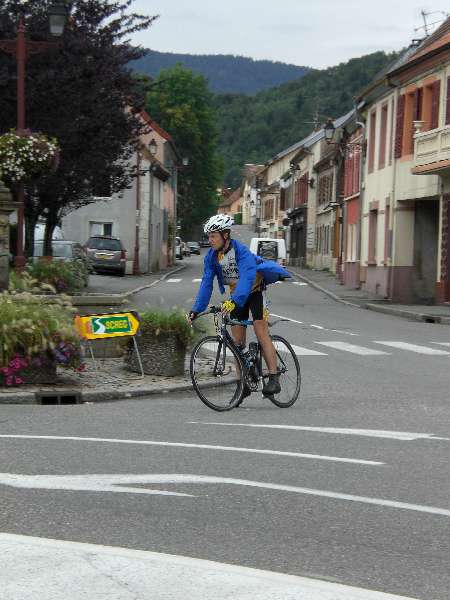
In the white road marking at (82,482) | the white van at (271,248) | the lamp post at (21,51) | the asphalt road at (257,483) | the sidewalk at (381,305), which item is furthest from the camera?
the white van at (271,248)

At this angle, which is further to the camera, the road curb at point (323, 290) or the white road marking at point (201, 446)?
the road curb at point (323, 290)

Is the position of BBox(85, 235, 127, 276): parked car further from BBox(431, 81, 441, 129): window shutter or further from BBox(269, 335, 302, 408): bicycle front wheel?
BBox(269, 335, 302, 408): bicycle front wheel

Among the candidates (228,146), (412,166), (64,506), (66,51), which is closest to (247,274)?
(64,506)

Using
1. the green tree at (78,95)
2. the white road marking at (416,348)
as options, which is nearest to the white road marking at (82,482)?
the white road marking at (416,348)

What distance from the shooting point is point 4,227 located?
15.7m

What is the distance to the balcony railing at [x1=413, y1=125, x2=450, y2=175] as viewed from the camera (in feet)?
111

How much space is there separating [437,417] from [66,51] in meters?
21.6

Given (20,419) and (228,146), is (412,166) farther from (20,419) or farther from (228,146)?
(228,146)

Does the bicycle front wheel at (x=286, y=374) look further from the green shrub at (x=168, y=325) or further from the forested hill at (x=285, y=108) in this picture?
the forested hill at (x=285, y=108)

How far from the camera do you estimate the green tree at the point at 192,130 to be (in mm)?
88375

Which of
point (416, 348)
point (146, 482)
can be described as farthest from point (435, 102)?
point (146, 482)

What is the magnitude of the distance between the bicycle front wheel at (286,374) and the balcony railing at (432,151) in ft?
73.8

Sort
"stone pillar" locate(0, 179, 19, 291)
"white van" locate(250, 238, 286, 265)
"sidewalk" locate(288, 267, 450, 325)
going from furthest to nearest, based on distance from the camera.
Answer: "white van" locate(250, 238, 286, 265)
"sidewalk" locate(288, 267, 450, 325)
"stone pillar" locate(0, 179, 19, 291)

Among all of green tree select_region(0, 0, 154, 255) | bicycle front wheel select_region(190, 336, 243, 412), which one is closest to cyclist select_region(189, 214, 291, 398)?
bicycle front wheel select_region(190, 336, 243, 412)
